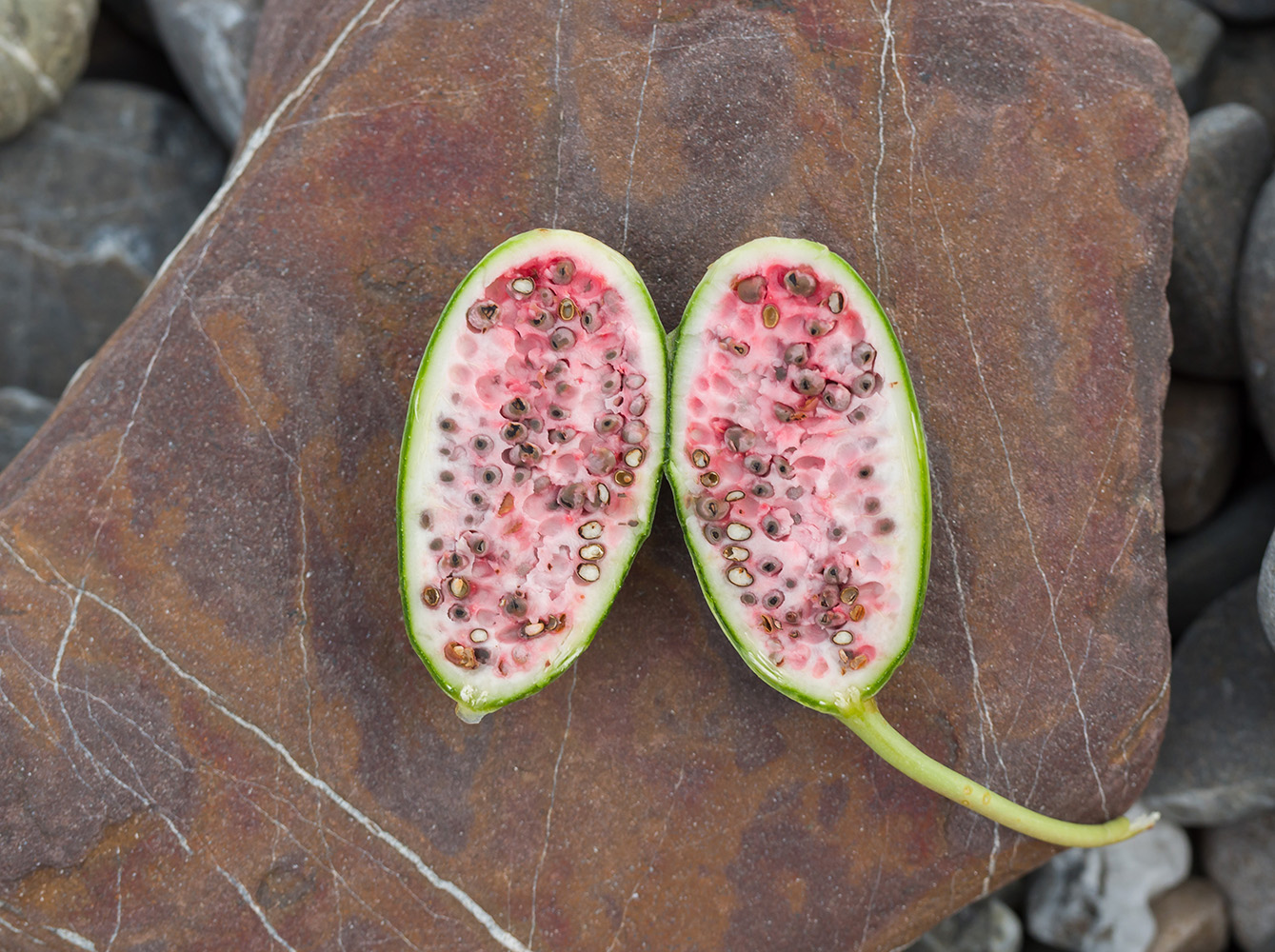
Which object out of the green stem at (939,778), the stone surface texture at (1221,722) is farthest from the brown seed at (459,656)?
the stone surface texture at (1221,722)

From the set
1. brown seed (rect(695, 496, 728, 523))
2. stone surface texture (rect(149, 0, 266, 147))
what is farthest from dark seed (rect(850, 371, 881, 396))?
stone surface texture (rect(149, 0, 266, 147))

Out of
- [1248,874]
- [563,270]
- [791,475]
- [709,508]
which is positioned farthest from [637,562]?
[1248,874]

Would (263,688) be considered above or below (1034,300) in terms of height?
below

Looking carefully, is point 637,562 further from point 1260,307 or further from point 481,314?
point 1260,307

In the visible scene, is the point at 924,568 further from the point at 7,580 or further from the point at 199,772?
the point at 7,580

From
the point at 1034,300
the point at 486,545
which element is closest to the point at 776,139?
the point at 1034,300
